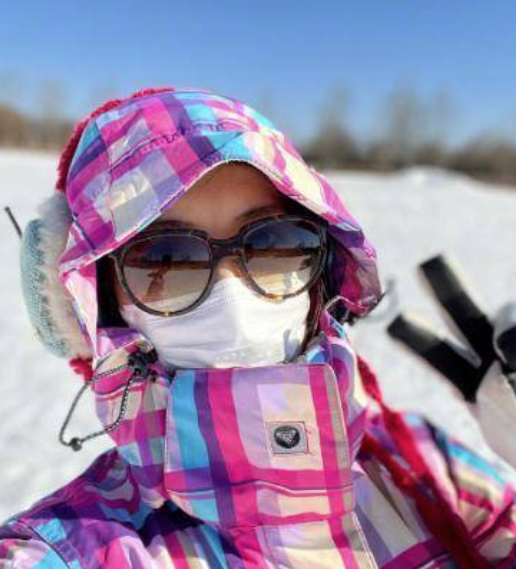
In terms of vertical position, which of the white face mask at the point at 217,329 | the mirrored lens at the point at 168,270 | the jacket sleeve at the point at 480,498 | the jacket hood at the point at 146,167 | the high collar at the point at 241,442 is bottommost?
the jacket sleeve at the point at 480,498

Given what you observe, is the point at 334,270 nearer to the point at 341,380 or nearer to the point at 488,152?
the point at 341,380

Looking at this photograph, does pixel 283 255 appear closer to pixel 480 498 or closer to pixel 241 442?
pixel 241 442

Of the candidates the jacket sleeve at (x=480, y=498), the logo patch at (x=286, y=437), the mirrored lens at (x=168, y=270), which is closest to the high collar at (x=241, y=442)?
the logo patch at (x=286, y=437)

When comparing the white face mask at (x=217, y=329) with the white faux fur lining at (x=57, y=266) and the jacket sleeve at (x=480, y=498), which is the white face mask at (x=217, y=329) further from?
the jacket sleeve at (x=480, y=498)

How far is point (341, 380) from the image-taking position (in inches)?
41.6

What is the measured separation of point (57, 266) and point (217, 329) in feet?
0.94

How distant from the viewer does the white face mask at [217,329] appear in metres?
1.02

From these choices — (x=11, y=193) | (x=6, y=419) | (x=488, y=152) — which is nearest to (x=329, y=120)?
(x=488, y=152)

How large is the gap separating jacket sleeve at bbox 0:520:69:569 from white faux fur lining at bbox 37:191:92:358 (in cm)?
31

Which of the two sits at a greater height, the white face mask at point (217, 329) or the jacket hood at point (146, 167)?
the jacket hood at point (146, 167)

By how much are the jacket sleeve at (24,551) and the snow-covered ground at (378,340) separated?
802mm

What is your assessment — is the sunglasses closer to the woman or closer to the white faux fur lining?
the woman

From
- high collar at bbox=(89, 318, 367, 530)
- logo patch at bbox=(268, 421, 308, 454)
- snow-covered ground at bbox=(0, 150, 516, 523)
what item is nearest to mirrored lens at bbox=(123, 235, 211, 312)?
high collar at bbox=(89, 318, 367, 530)

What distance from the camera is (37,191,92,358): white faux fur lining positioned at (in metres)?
1.04
